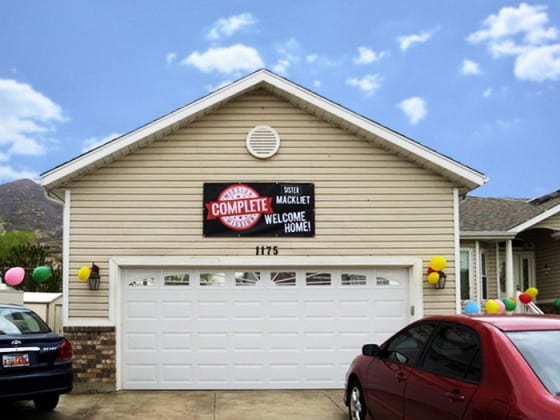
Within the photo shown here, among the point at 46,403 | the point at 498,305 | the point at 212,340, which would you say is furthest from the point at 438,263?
the point at 46,403

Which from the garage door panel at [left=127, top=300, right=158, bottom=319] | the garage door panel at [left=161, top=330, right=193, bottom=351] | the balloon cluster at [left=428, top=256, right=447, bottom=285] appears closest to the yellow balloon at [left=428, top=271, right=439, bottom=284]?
the balloon cluster at [left=428, top=256, right=447, bottom=285]

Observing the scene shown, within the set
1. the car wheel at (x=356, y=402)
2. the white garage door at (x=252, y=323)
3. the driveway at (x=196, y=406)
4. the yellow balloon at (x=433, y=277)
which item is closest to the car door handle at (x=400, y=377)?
the car wheel at (x=356, y=402)

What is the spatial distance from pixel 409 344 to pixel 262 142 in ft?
19.5

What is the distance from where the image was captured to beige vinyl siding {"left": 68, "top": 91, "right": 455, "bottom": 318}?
11508 millimetres

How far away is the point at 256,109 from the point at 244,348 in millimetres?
4218

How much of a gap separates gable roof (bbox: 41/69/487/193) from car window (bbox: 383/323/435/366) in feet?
16.9

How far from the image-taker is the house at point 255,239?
37.7 feet

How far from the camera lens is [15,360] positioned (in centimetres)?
787

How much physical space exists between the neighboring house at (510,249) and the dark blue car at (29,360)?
11.4 m

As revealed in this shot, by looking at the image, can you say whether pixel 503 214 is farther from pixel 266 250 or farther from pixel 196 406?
pixel 196 406

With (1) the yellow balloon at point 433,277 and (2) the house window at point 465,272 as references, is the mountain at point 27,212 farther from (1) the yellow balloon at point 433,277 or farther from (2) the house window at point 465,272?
(1) the yellow balloon at point 433,277

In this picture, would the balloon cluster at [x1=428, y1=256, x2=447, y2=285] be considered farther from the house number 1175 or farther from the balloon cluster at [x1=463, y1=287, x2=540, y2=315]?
the house number 1175

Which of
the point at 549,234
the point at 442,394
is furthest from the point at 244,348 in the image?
the point at 549,234

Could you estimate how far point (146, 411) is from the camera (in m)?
9.59
